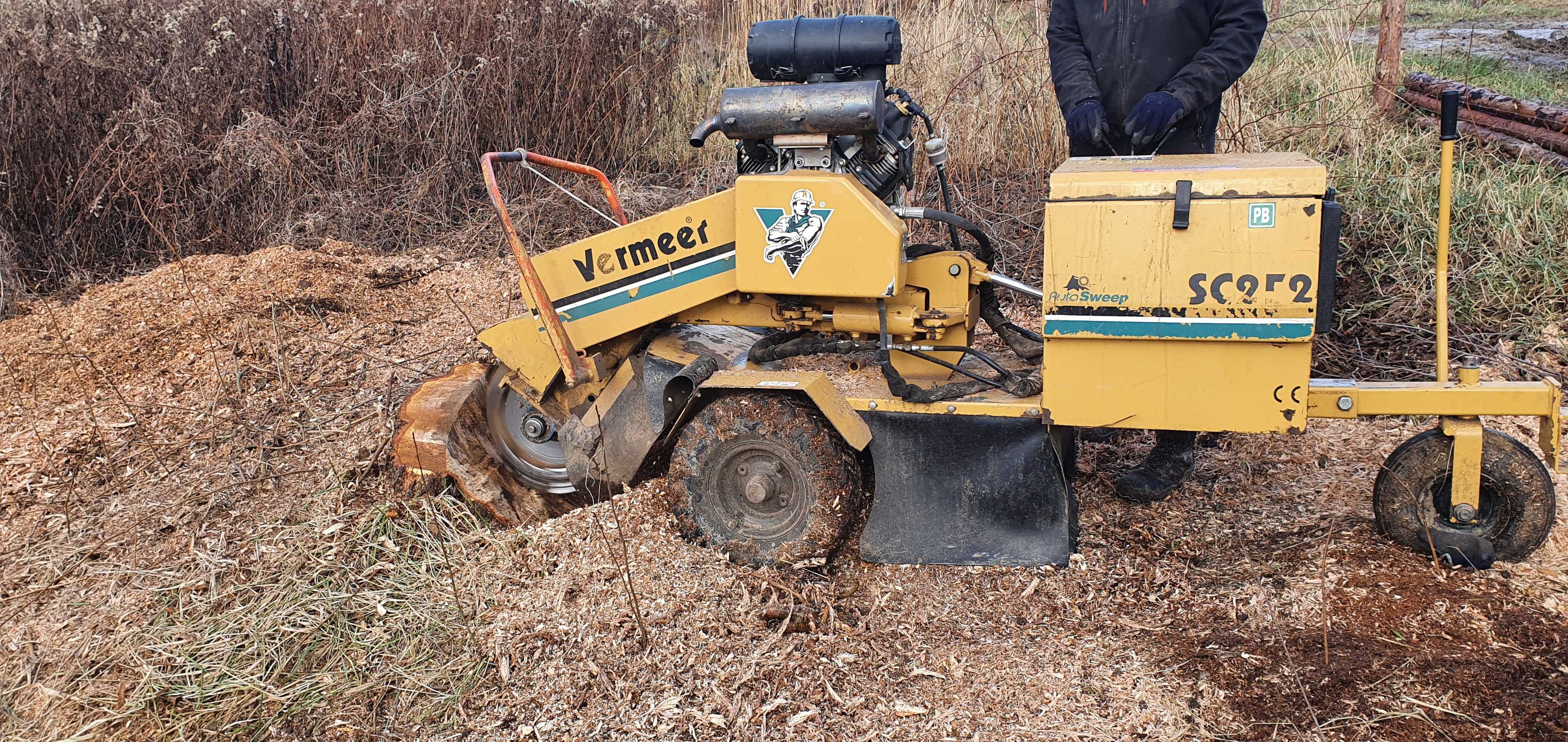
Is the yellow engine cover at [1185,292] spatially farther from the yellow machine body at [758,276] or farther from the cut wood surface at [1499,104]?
the cut wood surface at [1499,104]

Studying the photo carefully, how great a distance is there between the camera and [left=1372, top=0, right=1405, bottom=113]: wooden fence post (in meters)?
7.03

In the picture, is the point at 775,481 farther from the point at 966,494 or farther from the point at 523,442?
the point at 523,442

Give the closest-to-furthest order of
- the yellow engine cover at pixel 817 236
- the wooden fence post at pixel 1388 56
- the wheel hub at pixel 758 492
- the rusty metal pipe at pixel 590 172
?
the yellow engine cover at pixel 817 236
the wheel hub at pixel 758 492
the rusty metal pipe at pixel 590 172
the wooden fence post at pixel 1388 56

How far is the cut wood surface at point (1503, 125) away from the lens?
21.2 feet

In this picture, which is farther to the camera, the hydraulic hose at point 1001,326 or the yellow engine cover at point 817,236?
the hydraulic hose at point 1001,326

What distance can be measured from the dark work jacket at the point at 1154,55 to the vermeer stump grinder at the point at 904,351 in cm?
51

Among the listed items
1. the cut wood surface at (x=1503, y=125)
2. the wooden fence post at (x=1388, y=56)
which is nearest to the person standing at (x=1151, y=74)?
the cut wood surface at (x=1503, y=125)

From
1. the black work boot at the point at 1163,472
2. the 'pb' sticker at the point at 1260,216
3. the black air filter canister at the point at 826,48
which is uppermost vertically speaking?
the black air filter canister at the point at 826,48

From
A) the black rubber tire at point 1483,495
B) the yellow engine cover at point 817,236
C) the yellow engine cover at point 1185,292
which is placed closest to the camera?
the yellow engine cover at point 1185,292

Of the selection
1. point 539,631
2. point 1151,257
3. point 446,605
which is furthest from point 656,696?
point 1151,257

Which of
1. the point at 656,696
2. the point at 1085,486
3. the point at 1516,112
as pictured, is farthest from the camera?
the point at 1516,112

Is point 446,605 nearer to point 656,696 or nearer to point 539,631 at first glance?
point 539,631

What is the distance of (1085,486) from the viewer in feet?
14.7

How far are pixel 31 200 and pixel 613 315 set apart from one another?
5.18m
